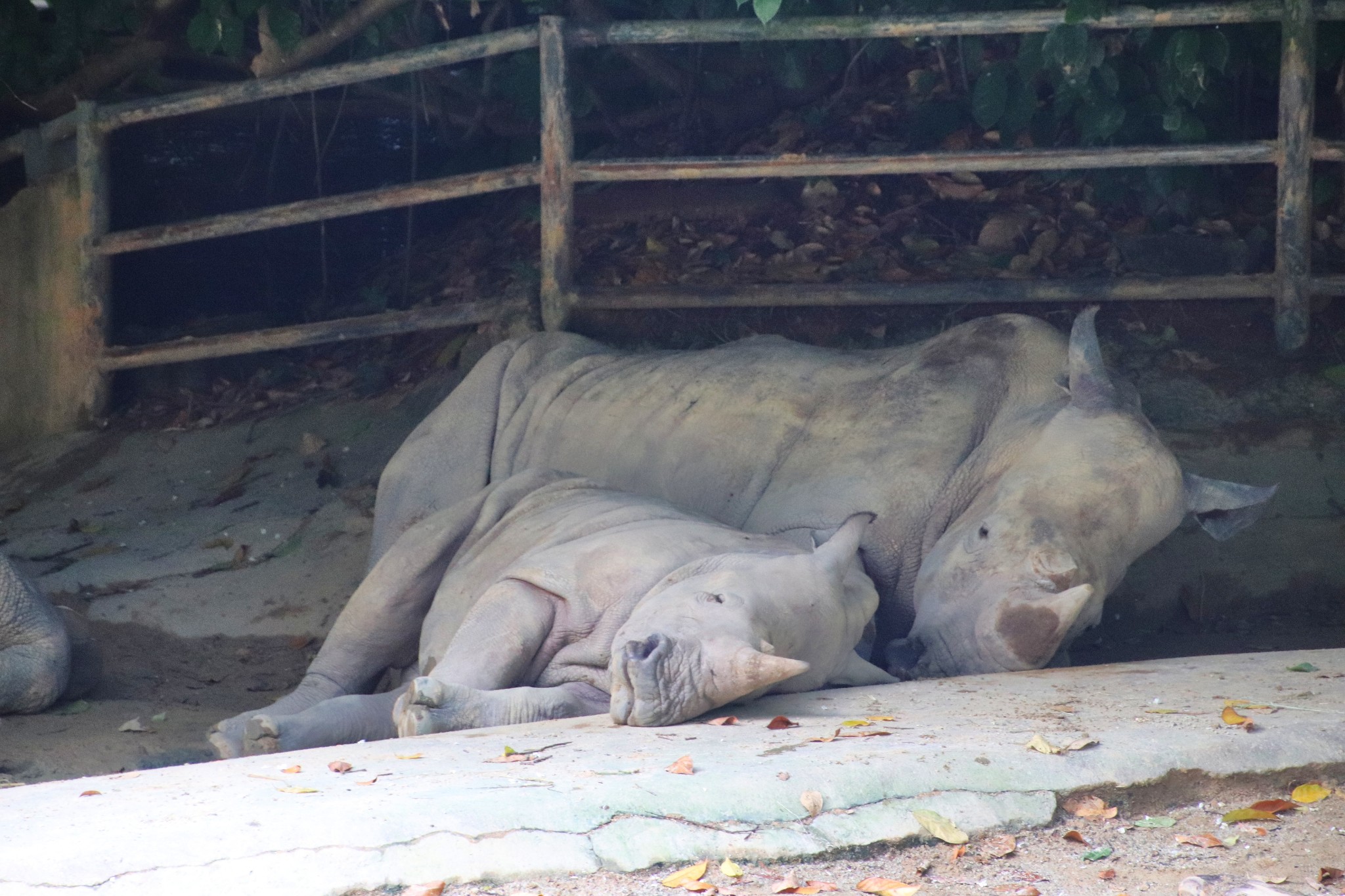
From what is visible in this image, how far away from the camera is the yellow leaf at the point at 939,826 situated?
347 centimetres

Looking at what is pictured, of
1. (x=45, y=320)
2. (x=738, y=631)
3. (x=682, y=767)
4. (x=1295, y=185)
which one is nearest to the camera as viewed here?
(x=682, y=767)

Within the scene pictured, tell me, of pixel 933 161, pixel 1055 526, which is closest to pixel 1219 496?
pixel 1055 526

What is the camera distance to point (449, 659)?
197 inches

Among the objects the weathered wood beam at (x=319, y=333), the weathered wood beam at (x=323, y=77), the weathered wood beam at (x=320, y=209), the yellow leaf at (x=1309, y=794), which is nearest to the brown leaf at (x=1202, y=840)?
the yellow leaf at (x=1309, y=794)

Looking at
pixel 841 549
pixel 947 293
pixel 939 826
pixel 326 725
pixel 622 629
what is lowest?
pixel 326 725

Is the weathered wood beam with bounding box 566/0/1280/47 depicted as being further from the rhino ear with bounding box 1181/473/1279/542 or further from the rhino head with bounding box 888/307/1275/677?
the rhino ear with bounding box 1181/473/1279/542

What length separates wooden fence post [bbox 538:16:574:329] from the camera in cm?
730

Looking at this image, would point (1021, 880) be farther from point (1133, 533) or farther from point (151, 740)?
point (151, 740)

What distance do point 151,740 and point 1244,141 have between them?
5118 millimetres

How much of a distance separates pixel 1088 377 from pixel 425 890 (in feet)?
11.8

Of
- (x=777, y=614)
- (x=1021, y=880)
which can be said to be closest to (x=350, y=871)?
(x=1021, y=880)

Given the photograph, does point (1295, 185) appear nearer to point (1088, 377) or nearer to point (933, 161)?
point (933, 161)

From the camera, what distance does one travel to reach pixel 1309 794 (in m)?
3.75

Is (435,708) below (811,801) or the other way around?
below
